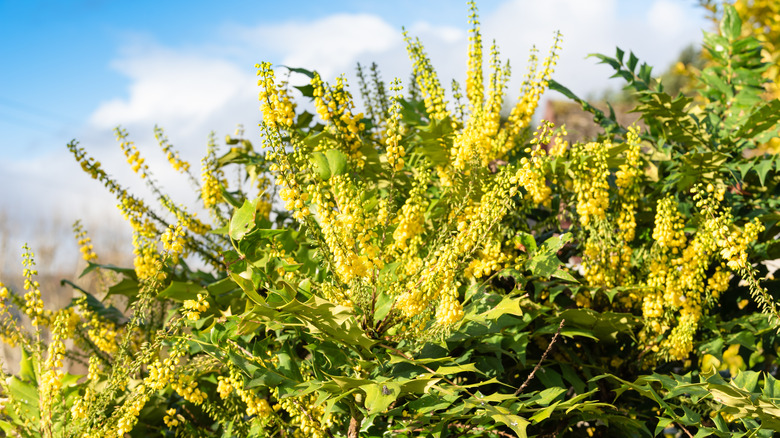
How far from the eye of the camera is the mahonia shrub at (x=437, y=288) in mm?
1308

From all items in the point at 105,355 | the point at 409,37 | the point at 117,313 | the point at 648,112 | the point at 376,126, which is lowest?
the point at 105,355

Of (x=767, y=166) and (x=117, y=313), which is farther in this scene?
(x=117, y=313)

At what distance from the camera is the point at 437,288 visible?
1299 millimetres

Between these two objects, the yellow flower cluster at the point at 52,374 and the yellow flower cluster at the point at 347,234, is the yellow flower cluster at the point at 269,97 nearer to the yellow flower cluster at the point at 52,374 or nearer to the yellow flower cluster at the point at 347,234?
the yellow flower cluster at the point at 347,234

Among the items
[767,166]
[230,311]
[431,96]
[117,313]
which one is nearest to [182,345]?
[230,311]

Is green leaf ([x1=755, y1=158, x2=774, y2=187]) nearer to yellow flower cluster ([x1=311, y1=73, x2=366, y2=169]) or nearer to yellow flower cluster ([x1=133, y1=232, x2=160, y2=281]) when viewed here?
yellow flower cluster ([x1=311, y1=73, x2=366, y2=169])

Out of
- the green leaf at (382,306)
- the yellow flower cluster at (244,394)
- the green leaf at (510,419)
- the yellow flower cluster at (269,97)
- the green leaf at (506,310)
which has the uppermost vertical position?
the yellow flower cluster at (269,97)

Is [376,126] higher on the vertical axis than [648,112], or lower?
higher

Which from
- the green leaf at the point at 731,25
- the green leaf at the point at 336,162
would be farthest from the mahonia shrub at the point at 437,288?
the green leaf at the point at 731,25

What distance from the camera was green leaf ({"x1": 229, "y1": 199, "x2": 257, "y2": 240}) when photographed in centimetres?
135

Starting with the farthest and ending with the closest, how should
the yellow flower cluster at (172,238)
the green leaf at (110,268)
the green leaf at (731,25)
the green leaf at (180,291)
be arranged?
the green leaf at (731,25) < the green leaf at (110,268) < the green leaf at (180,291) < the yellow flower cluster at (172,238)

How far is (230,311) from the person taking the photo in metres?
1.61

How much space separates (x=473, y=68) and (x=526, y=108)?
21cm

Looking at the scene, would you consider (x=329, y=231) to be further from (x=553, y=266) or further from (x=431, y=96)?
(x=431, y=96)
